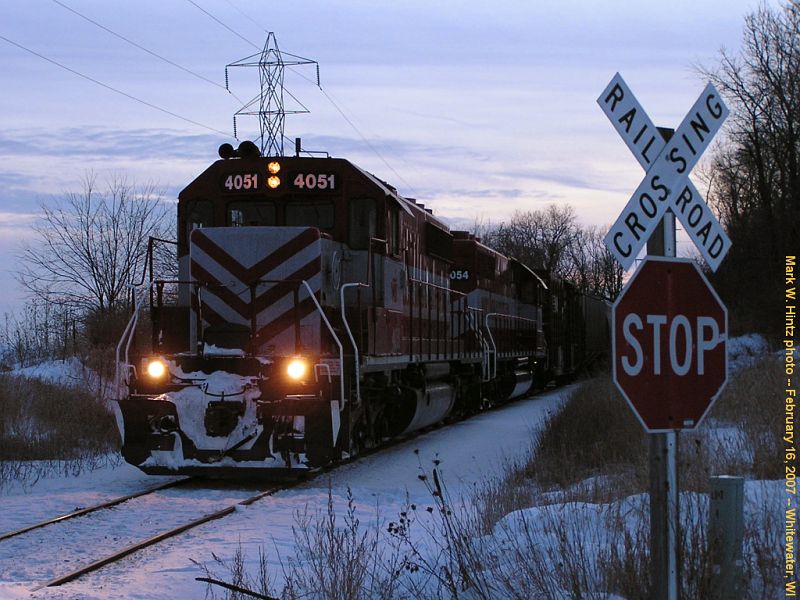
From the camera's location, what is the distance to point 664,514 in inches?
151

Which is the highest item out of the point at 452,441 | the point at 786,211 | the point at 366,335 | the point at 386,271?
the point at 786,211

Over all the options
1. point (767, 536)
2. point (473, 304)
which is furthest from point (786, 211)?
point (767, 536)

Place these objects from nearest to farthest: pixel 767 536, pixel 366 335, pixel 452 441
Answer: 1. pixel 767 536
2. pixel 366 335
3. pixel 452 441

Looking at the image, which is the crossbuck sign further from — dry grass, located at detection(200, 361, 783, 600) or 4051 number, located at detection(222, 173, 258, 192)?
4051 number, located at detection(222, 173, 258, 192)

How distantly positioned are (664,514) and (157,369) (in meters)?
6.74

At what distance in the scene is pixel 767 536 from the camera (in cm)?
487

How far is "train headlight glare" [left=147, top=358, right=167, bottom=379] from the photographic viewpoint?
958 centimetres

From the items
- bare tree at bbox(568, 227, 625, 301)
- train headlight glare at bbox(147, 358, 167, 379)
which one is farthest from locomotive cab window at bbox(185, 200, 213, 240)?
bare tree at bbox(568, 227, 625, 301)

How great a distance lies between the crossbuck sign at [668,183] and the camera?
13.2 ft

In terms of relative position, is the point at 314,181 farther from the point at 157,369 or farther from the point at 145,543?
the point at 145,543

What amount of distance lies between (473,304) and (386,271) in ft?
22.4

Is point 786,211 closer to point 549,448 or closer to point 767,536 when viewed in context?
point 549,448

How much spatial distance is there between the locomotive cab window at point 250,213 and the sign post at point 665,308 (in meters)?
7.34

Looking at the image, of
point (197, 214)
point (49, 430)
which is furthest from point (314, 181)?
point (49, 430)
